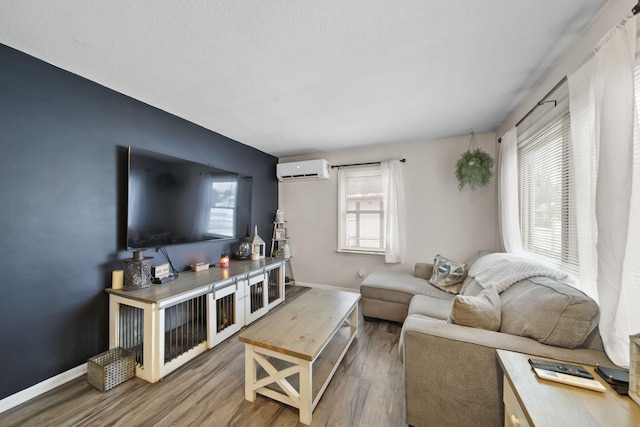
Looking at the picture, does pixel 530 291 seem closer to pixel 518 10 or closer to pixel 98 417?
pixel 518 10

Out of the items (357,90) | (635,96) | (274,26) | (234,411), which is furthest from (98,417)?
(635,96)

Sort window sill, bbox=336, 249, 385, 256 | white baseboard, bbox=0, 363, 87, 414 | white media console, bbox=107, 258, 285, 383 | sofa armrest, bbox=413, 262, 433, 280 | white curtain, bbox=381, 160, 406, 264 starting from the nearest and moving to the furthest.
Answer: white baseboard, bbox=0, 363, 87, 414 → white media console, bbox=107, 258, 285, 383 → sofa armrest, bbox=413, 262, 433, 280 → white curtain, bbox=381, 160, 406, 264 → window sill, bbox=336, 249, 385, 256

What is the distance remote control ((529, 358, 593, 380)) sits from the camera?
948 mm

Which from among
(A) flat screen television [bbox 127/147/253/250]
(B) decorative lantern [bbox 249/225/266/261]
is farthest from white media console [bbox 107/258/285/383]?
(A) flat screen television [bbox 127/147/253/250]

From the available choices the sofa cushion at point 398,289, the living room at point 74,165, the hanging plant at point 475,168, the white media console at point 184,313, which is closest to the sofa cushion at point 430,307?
the sofa cushion at point 398,289

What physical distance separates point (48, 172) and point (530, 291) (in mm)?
3430

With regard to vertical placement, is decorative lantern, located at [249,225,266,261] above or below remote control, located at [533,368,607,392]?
above

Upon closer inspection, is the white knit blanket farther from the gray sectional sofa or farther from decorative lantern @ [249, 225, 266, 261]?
decorative lantern @ [249, 225, 266, 261]

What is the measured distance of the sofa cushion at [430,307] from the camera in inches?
79.6

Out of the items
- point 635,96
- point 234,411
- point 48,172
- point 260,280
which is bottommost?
point 234,411

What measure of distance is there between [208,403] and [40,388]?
1.21 meters

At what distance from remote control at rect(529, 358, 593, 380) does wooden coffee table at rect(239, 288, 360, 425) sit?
42.6 inches

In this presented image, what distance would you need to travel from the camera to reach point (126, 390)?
1.67m

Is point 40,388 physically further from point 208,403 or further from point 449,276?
point 449,276
